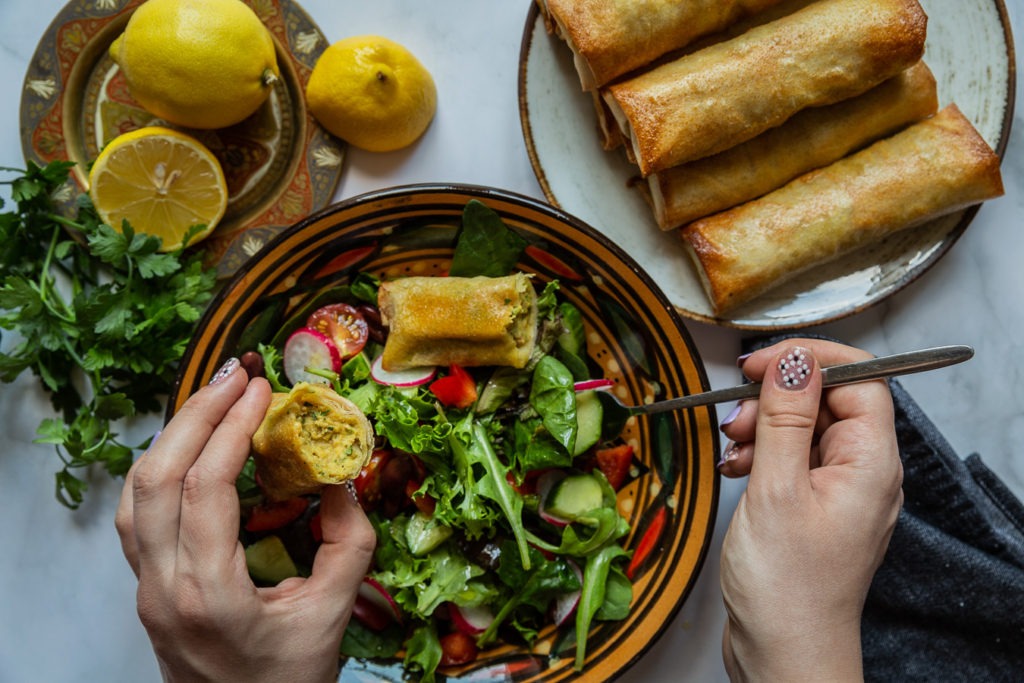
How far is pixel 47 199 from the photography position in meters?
2.10

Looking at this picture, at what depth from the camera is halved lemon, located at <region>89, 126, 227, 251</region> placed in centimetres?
202

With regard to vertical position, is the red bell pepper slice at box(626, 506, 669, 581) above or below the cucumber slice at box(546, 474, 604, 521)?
below

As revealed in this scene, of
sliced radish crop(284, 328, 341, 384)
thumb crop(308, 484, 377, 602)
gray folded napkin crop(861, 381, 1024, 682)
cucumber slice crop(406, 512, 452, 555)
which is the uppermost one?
sliced radish crop(284, 328, 341, 384)

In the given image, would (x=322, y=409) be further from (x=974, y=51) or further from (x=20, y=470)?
(x=974, y=51)

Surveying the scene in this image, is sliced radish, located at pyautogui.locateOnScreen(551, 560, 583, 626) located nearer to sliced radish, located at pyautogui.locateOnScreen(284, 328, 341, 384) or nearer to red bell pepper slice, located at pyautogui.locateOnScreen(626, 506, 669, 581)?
red bell pepper slice, located at pyautogui.locateOnScreen(626, 506, 669, 581)

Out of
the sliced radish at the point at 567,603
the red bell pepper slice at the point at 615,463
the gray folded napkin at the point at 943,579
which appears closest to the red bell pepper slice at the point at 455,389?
the red bell pepper slice at the point at 615,463

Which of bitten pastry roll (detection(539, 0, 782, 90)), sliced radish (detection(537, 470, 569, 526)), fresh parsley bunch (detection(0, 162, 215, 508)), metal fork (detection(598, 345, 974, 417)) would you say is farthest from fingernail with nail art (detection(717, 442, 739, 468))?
fresh parsley bunch (detection(0, 162, 215, 508))

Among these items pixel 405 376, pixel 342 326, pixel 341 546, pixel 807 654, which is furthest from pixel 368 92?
pixel 807 654

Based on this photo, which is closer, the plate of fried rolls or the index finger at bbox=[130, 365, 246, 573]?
the index finger at bbox=[130, 365, 246, 573]

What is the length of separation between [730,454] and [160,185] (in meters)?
1.51

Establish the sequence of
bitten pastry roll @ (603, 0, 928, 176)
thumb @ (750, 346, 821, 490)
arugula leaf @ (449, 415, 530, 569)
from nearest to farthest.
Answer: thumb @ (750, 346, 821, 490), arugula leaf @ (449, 415, 530, 569), bitten pastry roll @ (603, 0, 928, 176)

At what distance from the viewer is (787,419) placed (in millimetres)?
1657

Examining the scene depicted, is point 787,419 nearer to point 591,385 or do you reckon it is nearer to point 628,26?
point 591,385

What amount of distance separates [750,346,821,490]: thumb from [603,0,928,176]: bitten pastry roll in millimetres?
583
